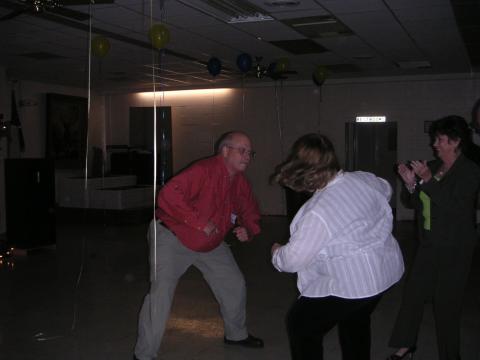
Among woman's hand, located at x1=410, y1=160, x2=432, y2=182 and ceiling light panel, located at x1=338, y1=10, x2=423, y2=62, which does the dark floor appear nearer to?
woman's hand, located at x1=410, y1=160, x2=432, y2=182

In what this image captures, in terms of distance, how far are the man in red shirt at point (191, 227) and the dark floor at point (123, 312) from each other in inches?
20.1

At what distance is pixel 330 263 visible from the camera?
2115 millimetres

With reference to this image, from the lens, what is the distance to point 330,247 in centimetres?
210

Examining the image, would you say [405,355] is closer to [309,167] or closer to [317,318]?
[317,318]

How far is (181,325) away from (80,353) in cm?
82

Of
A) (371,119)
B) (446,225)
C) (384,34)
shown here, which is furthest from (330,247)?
(371,119)

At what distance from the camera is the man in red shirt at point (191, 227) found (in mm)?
3096

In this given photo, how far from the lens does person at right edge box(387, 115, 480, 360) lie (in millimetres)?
2957

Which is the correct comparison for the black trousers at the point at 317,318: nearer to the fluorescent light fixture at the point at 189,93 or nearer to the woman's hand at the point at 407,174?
the woman's hand at the point at 407,174

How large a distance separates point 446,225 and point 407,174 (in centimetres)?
36

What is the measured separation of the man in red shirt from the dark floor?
51 cm

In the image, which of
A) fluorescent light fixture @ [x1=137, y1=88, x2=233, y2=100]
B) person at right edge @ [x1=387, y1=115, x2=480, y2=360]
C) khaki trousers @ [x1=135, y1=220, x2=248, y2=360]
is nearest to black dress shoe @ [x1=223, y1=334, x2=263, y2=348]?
khaki trousers @ [x1=135, y1=220, x2=248, y2=360]

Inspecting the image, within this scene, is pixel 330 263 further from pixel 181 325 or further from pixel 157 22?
pixel 157 22

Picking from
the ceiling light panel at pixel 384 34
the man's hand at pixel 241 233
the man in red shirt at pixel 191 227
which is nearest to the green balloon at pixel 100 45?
the ceiling light panel at pixel 384 34
